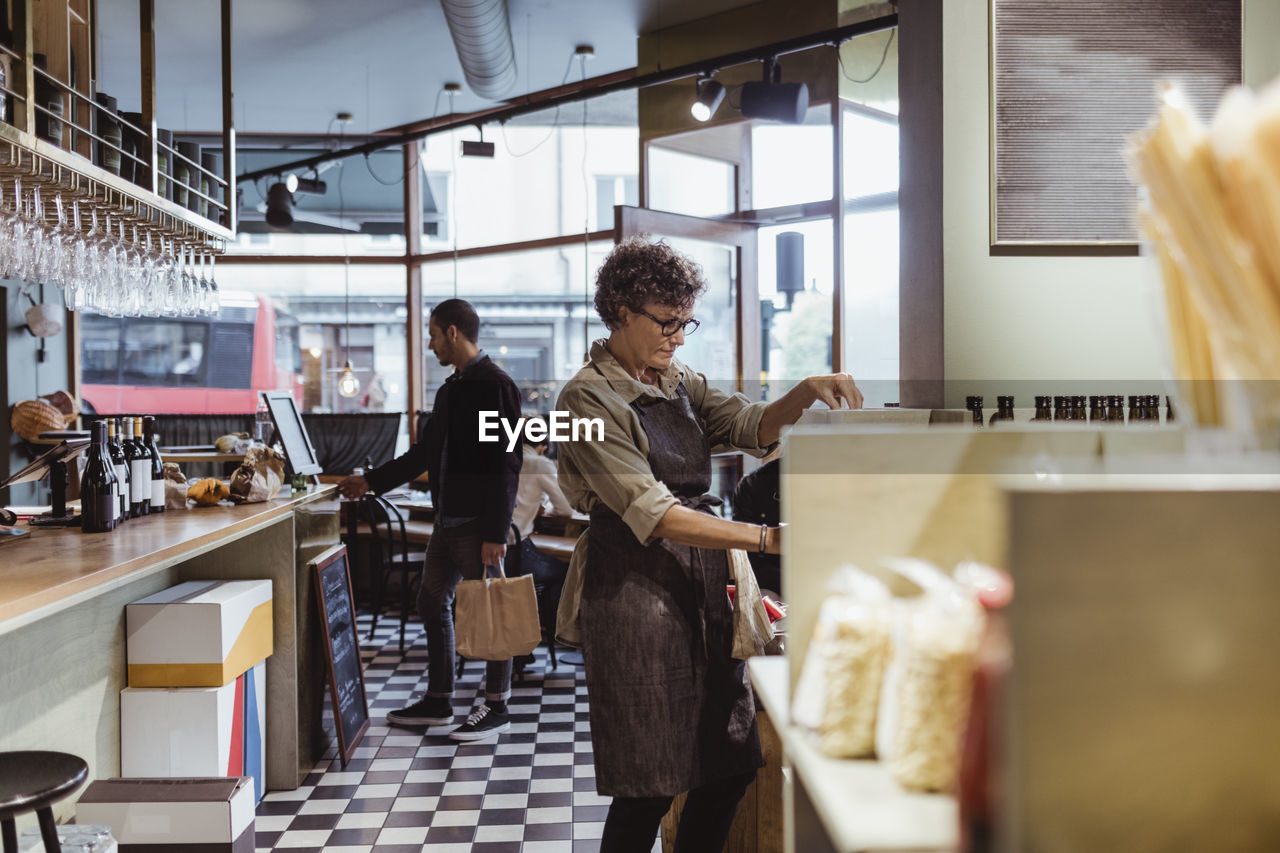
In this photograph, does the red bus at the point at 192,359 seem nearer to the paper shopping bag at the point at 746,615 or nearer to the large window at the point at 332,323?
the large window at the point at 332,323

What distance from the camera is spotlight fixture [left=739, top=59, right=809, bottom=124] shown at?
5.49m

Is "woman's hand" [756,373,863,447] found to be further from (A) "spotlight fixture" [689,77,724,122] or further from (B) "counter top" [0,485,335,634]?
(A) "spotlight fixture" [689,77,724,122]

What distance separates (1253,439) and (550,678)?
444 centimetres

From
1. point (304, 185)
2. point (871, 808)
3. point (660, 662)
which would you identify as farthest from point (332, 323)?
point (871, 808)

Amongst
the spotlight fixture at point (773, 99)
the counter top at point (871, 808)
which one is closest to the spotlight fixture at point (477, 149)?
the spotlight fixture at point (773, 99)

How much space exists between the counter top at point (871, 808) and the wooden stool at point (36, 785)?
57.1 inches

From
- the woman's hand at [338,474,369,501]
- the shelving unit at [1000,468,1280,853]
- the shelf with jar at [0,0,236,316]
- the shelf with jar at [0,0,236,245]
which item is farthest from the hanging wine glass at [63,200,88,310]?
the shelving unit at [1000,468,1280,853]

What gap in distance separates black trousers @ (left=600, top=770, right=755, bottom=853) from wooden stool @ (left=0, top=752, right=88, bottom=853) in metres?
1.07

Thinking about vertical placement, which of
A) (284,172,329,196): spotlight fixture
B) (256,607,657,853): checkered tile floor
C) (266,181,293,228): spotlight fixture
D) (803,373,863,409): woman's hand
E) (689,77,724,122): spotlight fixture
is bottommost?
(256,607,657,853): checkered tile floor

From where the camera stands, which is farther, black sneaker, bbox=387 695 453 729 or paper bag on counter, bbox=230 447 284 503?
black sneaker, bbox=387 695 453 729

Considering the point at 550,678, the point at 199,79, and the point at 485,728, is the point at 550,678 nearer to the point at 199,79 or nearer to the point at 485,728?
the point at 485,728

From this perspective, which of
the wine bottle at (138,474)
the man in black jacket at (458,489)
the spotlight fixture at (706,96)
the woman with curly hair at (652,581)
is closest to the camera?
the woman with curly hair at (652,581)

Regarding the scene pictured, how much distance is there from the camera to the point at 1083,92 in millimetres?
2133

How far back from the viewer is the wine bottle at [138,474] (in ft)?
10.3
